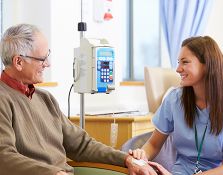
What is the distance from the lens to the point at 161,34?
558 cm

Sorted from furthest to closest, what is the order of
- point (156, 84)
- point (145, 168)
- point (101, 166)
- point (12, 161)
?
point (156, 84)
point (101, 166)
point (145, 168)
point (12, 161)

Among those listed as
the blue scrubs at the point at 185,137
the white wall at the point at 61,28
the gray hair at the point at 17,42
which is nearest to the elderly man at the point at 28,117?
the gray hair at the point at 17,42

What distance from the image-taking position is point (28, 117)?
6.76 ft

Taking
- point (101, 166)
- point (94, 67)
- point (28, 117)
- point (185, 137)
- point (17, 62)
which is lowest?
point (101, 166)

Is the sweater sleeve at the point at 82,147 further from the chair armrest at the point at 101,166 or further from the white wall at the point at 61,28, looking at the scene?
the white wall at the point at 61,28

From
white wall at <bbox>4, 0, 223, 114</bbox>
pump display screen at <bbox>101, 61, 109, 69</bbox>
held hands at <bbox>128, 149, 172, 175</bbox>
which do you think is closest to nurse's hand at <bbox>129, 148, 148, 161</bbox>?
held hands at <bbox>128, 149, 172, 175</bbox>

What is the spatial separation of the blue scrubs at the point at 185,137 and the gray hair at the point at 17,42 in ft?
2.80

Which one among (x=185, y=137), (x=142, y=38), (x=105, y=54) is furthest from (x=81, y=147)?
(x=142, y=38)

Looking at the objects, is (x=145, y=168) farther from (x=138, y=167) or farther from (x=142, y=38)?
(x=142, y=38)

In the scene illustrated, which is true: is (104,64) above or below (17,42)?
below

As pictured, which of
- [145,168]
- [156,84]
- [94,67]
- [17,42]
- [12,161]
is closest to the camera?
[12,161]

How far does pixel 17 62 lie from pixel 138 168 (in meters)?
0.75

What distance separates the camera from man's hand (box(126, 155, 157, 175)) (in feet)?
7.17

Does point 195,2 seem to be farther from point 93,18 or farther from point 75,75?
point 75,75
